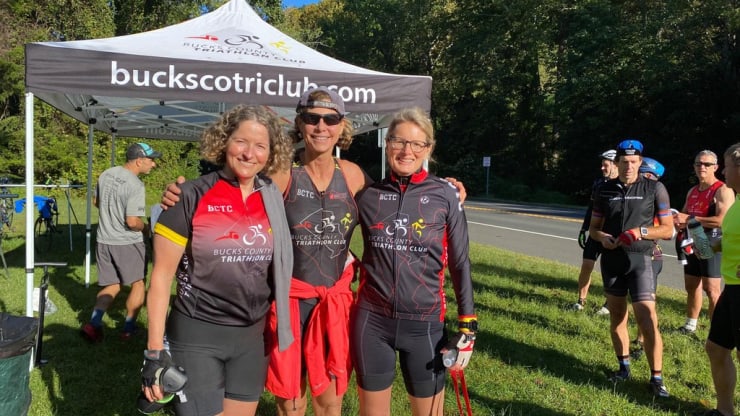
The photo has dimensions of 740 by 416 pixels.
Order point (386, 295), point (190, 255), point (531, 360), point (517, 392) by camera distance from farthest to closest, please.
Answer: point (531, 360) → point (517, 392) → point (386, 295) → point (190, 255)

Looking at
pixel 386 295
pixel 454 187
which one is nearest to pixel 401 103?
pixel 454 187

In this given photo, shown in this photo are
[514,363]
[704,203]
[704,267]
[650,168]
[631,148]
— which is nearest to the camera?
[631,148]

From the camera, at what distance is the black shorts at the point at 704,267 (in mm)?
5410

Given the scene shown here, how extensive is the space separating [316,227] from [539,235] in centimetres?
1269

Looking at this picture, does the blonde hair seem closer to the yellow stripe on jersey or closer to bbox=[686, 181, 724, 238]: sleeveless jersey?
bbox=[686, 181, 724, 238]: sleeveless jersey

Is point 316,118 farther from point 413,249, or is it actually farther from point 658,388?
point 658,388

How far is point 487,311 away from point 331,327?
419cm

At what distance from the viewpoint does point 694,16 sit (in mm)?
22625

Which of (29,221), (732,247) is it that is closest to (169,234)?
(29,221)

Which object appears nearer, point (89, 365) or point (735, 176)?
point (735, 176)

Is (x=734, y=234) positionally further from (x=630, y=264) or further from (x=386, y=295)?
(x=386, y=295)

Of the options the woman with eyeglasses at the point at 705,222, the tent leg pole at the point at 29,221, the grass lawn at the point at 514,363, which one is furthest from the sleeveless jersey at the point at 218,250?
the woman with eyeglasses at the point at 705,222

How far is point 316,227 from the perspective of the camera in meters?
2.55

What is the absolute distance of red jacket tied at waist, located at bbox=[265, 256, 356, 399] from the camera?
2498mm
